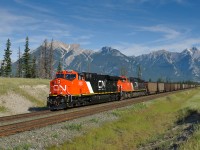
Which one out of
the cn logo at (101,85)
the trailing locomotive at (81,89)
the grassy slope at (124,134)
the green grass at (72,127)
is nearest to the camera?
the grassy slope at (124,134)

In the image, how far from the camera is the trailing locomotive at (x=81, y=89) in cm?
2984

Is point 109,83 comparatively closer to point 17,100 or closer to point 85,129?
point 17,100

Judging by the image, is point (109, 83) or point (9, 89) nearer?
point (9, 89)

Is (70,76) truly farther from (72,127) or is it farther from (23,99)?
(72,127)

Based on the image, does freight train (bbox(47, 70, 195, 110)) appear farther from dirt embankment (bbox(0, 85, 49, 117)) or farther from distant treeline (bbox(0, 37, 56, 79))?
distant treeline (bbox(0, 37, 56, 79))

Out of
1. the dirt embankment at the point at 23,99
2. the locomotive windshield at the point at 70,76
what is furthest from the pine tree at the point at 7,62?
the locomotive windshield at the point at 70,76

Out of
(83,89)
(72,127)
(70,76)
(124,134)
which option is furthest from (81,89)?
(72,127)

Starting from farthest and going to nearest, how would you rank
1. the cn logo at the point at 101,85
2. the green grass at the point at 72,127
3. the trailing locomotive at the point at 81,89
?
the cn logo at the point at 101,85, the trailing locomotive at the point at 81,89, the green grass at the point at 72,127

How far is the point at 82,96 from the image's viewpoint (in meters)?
33.5

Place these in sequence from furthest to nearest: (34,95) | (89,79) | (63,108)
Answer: (34,95) < (89,79) < (63,108)

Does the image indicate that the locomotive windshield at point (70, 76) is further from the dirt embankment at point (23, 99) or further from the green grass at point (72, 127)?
the green grass at point (72, 127)

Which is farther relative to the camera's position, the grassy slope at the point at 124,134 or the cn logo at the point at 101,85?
the cn logo at the point at 101,85

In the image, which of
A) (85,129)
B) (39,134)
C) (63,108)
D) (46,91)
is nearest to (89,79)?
(63,108)

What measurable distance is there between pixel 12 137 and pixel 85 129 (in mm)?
5337
